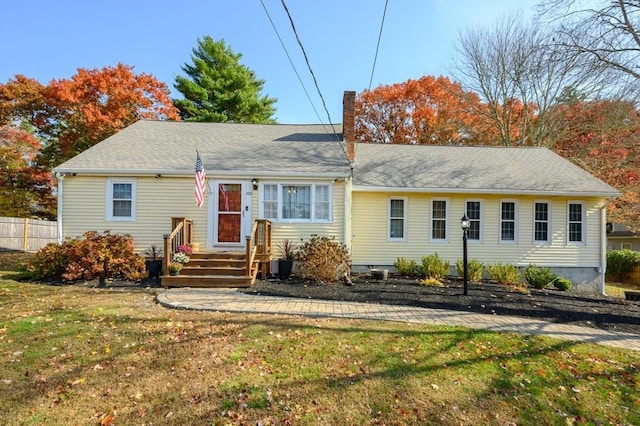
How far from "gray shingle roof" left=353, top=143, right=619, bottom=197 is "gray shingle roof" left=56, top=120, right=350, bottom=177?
1751 mm

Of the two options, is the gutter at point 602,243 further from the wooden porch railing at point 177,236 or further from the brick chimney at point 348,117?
the wooden porch railing at point 177,236

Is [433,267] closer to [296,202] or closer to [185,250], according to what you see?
[296,202]

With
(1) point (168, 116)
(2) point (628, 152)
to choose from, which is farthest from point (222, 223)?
(2) point (628, 152)

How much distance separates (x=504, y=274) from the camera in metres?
11.7

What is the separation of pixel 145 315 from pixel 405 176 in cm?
1009

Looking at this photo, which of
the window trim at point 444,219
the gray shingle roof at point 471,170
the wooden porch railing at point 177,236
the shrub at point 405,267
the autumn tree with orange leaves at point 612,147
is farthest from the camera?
the autumn tree with orange leaves at point 612,147

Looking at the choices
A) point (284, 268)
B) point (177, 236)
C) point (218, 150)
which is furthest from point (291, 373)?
point (218, 150)

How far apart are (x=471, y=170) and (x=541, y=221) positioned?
10.2 feet

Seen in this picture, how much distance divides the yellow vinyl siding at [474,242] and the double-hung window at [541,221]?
0.43ft

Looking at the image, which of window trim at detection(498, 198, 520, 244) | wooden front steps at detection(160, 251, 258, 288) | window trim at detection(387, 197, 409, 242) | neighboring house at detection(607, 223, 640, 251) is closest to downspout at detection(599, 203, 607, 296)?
window trim at detection(498, 198, 520, 244)

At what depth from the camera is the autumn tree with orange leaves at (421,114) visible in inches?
1097

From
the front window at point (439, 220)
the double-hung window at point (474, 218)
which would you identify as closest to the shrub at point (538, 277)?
the double-hung window at point (474, 218)

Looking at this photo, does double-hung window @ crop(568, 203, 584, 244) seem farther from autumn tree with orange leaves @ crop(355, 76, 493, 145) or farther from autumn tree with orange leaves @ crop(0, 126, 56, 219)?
autumn tree with orange leaves @ crop(0, 126, 56, 219)

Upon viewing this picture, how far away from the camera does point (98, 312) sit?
249 inches
